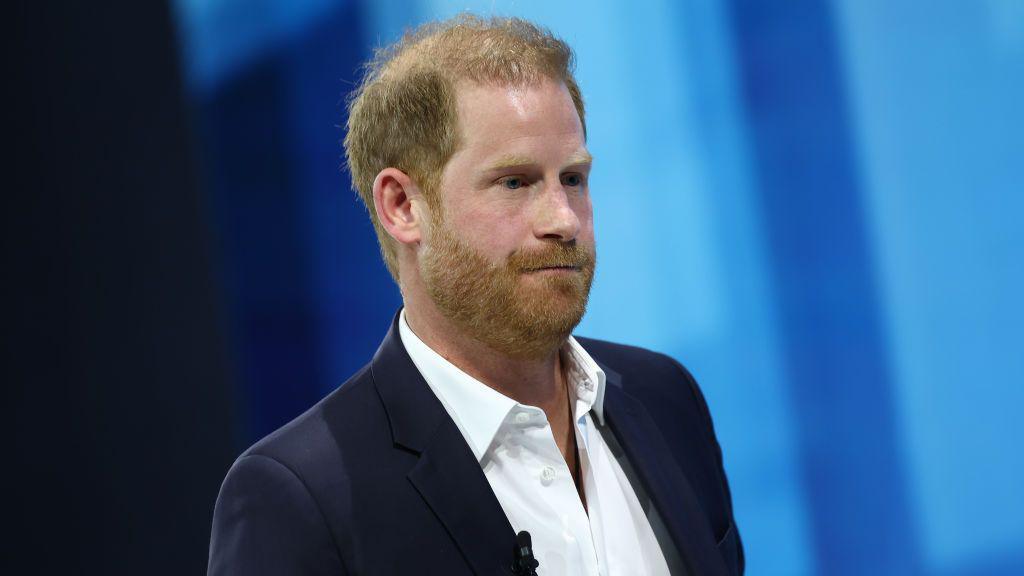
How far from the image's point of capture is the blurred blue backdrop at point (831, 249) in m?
2.37

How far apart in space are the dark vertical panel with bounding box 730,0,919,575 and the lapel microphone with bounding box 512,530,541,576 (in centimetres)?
118

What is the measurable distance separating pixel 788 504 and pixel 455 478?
4.06ft

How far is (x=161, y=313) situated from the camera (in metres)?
3.12

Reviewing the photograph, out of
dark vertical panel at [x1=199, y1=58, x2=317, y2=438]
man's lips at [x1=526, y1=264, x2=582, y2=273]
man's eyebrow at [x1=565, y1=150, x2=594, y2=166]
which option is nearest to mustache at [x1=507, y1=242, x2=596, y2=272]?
man's lips at [x1=526, y1=264, x2=582, y2=273]

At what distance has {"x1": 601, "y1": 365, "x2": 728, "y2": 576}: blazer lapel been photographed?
5.84 feet

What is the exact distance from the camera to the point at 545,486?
170 cm

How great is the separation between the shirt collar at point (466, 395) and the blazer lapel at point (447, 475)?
0.08 feet

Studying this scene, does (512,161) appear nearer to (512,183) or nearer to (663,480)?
(512,183)

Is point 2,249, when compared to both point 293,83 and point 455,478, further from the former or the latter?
point 455,478

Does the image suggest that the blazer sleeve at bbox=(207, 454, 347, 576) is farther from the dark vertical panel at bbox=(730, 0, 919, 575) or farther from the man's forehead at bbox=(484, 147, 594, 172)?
the dark vertical panel at bbox=(730, 0, 919, 575)

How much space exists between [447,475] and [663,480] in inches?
15.9

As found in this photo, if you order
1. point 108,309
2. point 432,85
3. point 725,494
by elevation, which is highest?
point 432,85

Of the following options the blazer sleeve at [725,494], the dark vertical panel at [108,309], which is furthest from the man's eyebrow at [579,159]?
the dark vertical panel at [108,309]

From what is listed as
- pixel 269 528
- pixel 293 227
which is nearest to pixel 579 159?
pixel 269 528
